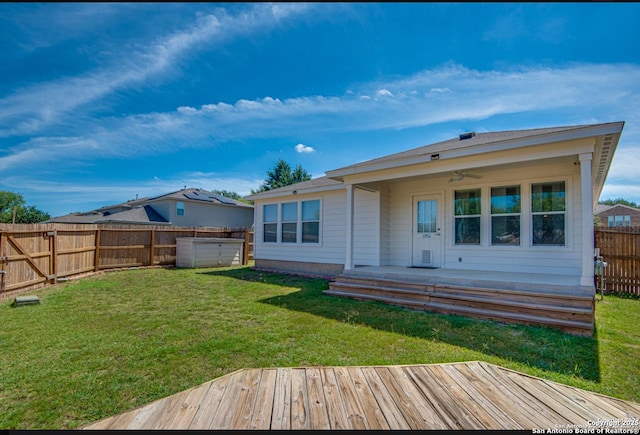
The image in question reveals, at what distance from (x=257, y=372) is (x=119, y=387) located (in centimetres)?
121

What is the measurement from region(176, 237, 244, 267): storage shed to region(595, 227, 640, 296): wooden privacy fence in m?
12.3

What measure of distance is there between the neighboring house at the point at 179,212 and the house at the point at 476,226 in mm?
11900

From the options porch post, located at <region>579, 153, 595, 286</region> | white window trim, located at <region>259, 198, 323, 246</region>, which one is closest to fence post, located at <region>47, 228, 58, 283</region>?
white window trim, located at <region>259, 198, 323, 246</region>

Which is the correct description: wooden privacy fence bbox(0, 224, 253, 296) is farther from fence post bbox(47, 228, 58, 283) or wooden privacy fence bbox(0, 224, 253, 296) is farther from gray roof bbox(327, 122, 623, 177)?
gray roof bbox(327, 122, 623, 177)

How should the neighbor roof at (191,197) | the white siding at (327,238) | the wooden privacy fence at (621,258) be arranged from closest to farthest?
the wooden privacy fence at (621,258) → the white siding at (327,238) → the neighbor roof at (191,197)

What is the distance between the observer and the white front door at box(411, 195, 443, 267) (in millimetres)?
7422

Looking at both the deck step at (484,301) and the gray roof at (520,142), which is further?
the gray roof at (520,142)

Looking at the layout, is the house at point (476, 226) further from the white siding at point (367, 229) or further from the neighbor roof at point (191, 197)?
the neighbor roof at point (191, 197)

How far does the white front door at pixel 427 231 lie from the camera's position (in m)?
7.42

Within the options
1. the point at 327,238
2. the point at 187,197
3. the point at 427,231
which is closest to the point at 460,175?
the point at 427,231

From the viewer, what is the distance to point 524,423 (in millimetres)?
1920

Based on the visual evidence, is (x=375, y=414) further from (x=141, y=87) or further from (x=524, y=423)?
(x=141, y=87)

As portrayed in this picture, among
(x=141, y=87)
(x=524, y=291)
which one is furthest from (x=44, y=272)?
(x=524, y=291)

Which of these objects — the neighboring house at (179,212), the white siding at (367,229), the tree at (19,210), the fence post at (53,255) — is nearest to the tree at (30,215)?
the tree at (19,210)
